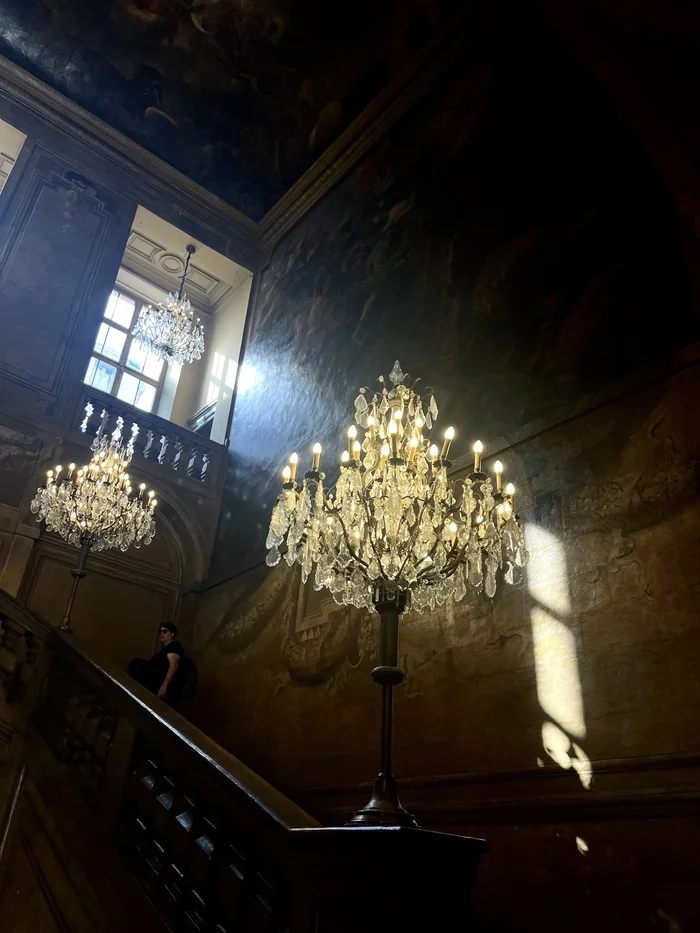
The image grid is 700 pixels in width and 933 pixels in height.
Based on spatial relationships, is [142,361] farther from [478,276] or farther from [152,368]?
[478,276]

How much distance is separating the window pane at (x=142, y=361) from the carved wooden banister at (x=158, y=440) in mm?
3203

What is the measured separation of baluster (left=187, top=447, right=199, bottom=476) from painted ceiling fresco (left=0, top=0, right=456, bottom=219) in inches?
216

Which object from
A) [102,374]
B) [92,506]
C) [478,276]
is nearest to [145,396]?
[102,374]

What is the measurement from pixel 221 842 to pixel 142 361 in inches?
458

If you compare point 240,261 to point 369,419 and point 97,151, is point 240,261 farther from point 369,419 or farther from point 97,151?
point 369,419

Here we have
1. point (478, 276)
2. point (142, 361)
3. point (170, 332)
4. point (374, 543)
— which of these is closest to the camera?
point (374, 543)

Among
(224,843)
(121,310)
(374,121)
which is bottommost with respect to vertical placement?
(224,843)

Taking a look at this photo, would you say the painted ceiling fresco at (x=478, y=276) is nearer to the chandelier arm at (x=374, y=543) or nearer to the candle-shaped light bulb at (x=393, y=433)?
the candle-shaped light bulb at (x=393, y=433)

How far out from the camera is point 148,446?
10.1 meters

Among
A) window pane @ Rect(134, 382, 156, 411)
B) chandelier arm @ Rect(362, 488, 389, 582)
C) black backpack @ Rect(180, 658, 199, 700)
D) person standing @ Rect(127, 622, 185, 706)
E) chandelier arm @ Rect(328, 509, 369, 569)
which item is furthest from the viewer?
window pane @ Rect(134, 382, 156, 411)

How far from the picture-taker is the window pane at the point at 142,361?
13312 mm

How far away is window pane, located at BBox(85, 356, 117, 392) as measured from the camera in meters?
12.6

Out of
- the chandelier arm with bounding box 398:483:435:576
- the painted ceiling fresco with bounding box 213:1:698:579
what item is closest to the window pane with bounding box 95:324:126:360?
the painted ceiling fresco with bounding box 213:1:698:579

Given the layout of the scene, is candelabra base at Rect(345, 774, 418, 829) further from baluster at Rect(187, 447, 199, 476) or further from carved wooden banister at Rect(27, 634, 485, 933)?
baluster at Rect(187, 447, 199, 476)
